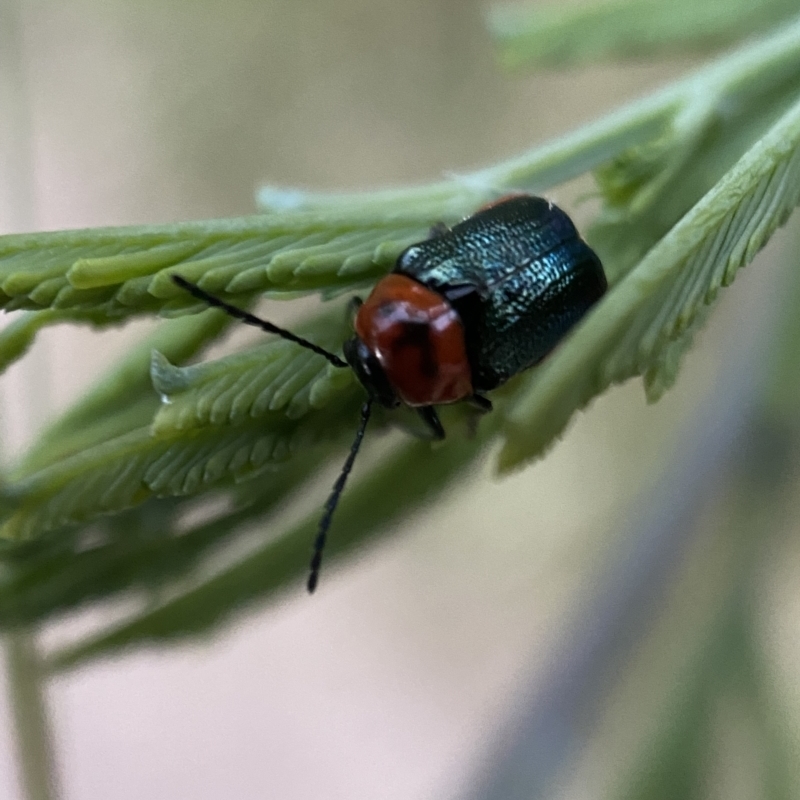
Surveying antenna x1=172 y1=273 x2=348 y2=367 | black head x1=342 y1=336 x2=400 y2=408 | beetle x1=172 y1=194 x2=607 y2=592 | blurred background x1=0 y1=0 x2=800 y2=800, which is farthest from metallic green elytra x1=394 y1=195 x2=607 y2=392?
blurred background x1=0 y1=0 x2=800 y2=800

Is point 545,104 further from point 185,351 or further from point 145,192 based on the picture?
point 185,351

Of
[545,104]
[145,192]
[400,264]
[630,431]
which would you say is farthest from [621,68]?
[400,264]

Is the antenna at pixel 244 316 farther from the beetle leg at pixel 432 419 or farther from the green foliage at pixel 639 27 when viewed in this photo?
the green foliage at pixel 639 27

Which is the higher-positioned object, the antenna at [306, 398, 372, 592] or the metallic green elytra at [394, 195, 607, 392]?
the metallic green elytra at [394, 195, 607, 392]

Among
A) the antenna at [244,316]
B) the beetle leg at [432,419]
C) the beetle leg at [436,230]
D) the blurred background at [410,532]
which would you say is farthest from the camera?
the blurred background at [410,532]

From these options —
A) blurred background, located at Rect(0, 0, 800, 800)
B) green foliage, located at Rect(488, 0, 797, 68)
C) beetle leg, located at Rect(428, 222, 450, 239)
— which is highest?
green foliage, located at Rect(488, 0, 797, 68)

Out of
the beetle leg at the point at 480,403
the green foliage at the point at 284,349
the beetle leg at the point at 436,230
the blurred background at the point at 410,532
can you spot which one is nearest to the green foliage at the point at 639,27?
the green foliage at the point at 284,349

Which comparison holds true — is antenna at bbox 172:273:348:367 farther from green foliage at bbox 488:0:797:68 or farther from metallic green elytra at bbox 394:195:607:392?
green foliage at bbox 488:0:797:68
